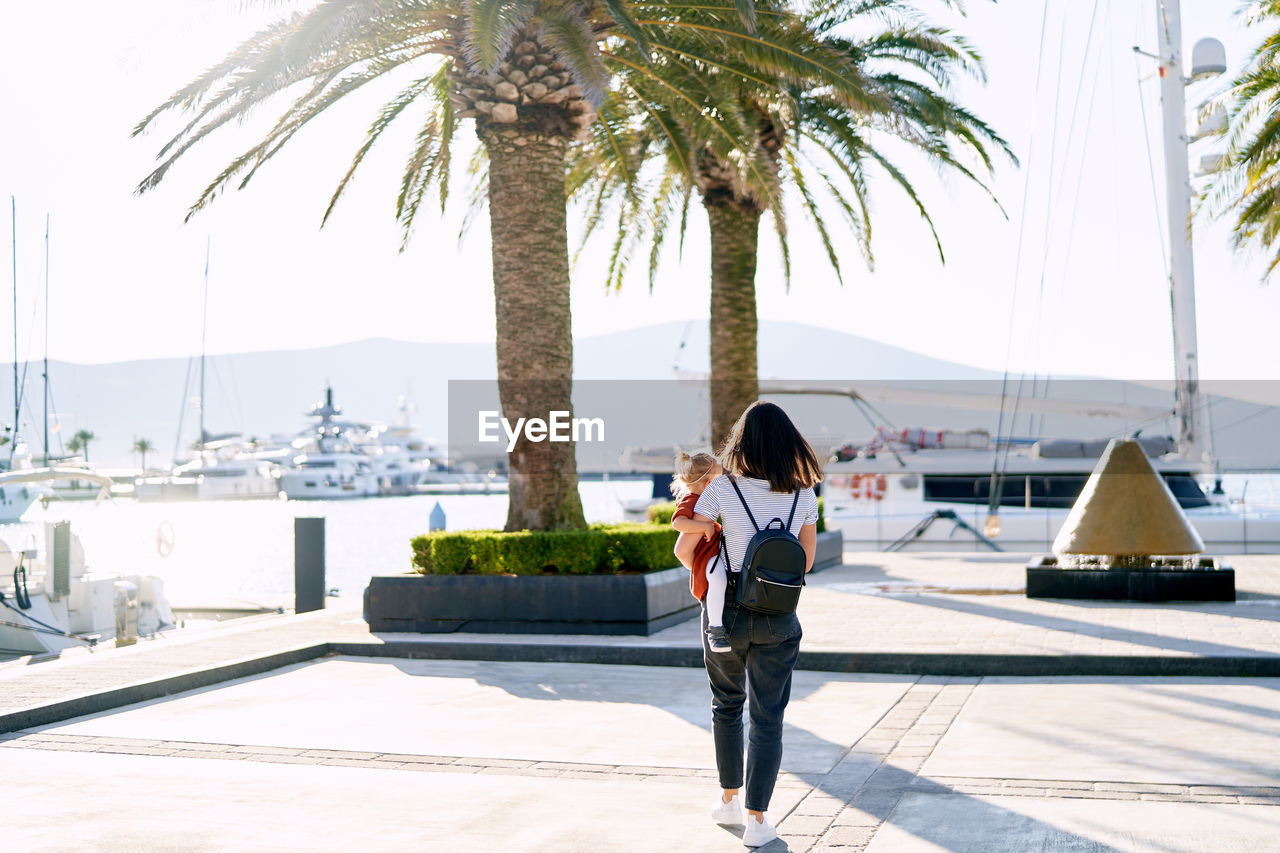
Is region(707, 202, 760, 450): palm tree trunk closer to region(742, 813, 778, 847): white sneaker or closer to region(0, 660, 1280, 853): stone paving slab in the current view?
region(0, 660, 1280, 853): stone paving slab

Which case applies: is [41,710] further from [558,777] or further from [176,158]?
[176,158]

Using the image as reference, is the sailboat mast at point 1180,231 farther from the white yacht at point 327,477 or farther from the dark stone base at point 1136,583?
the white yacht at point 327,477

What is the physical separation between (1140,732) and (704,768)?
2533 millimetres

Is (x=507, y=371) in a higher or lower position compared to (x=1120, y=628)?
higher

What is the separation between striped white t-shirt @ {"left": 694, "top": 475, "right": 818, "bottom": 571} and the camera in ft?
16.2

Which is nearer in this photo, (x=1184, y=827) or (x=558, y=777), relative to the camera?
(x=1184, y=827)

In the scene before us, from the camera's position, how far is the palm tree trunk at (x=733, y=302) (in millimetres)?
17016

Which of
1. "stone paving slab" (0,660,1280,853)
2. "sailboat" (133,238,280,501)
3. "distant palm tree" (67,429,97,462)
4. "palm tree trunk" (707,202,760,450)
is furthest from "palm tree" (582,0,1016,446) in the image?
"distant palm tree" (67,429,97,462)

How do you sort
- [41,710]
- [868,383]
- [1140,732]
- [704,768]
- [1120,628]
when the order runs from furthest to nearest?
[868,383]
[1120,628]
[41,710]
[1140,732]
[704,768]

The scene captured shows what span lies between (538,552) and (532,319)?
2.34 metres

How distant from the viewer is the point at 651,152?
17.8 meters

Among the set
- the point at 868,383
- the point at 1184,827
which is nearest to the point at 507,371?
the point at 1184,827

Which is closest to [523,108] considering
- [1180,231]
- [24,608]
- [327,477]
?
[24,608]

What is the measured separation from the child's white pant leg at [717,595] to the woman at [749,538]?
1.0 inches
